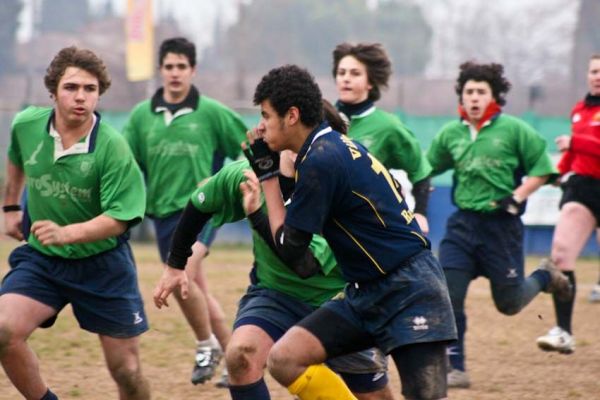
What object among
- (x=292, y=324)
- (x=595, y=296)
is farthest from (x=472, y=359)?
(x=595, y=296)

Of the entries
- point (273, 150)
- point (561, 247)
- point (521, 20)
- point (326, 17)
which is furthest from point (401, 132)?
point (326, 17)

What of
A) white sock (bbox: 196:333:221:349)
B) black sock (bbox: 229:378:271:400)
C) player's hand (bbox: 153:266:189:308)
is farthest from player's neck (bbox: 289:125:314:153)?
white sock (bbox: 196:333:221:349)

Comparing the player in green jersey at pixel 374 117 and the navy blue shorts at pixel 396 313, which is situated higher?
the player in green jersey at pixel 374 117

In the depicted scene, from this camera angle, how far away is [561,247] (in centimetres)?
841

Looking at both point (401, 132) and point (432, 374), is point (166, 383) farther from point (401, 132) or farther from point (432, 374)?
point (432, 374)

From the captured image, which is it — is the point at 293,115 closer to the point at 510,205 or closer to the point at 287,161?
the point at 287,161

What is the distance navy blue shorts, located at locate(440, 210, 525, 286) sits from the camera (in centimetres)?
782

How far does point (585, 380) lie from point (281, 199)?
3749 millimetres

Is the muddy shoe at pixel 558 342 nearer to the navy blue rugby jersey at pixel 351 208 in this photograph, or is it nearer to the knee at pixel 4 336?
the navy blue rugby jersey at pixel 351 208

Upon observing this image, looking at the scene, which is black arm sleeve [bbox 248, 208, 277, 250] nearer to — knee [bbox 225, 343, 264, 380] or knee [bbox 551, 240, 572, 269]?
knee [bbox 225, 343, 264, 380]

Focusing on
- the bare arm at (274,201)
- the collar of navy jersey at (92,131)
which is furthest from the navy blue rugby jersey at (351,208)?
the collar of navy jersey at (92,131)

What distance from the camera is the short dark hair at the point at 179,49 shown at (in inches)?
334

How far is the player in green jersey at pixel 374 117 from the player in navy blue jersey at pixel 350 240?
223cm

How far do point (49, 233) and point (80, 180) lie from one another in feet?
1.52
